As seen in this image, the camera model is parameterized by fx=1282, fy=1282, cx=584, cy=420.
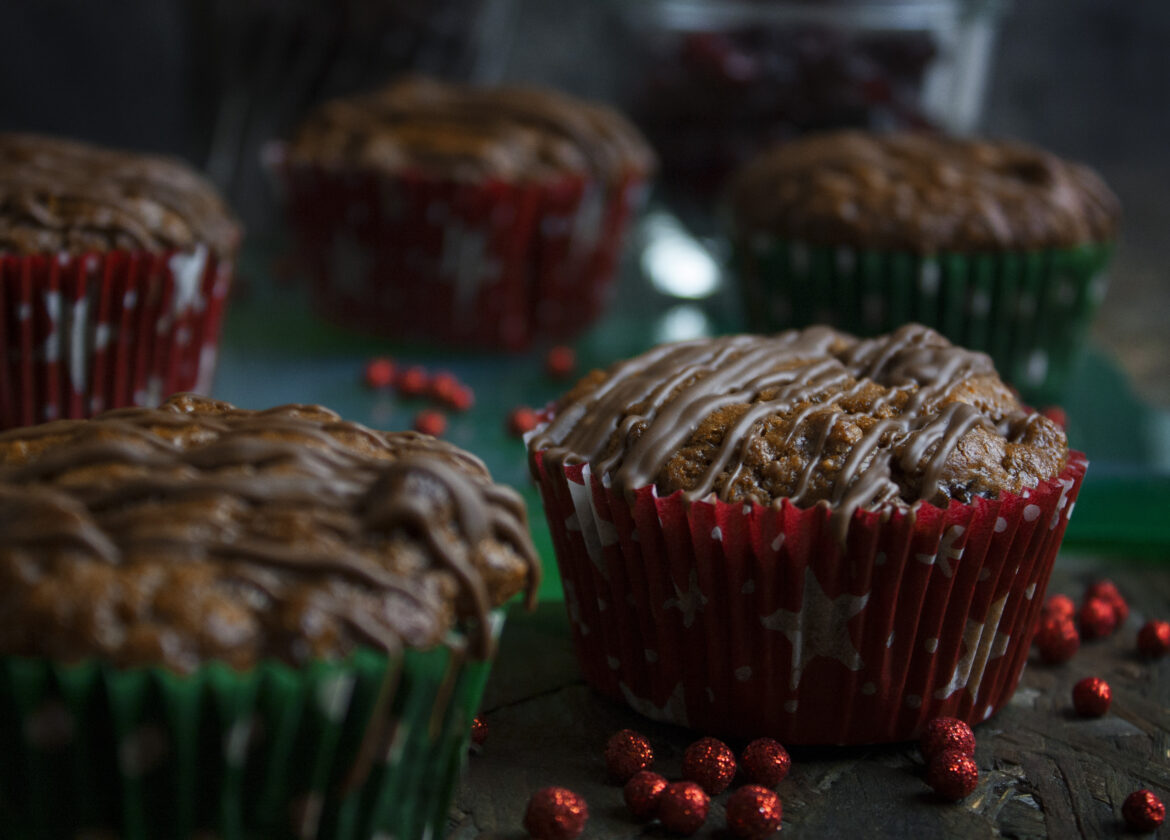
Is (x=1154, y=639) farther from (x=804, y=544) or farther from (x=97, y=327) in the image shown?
(x=97, y=327)

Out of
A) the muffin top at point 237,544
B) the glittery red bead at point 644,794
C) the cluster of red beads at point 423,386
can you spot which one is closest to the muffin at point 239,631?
the muffin top at point 237,544

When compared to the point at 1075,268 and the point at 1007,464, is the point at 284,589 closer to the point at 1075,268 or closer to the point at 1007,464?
the point at 1007,464

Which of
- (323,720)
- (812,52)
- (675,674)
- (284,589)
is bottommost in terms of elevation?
(675,674)

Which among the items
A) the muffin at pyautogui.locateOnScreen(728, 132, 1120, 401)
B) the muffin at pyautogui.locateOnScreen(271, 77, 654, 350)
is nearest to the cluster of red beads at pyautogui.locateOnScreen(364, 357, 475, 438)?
the muffin at pyautogui.locateOnScreen(271, 77, 654, 350)

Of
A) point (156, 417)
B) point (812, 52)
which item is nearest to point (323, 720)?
point (156, 417)

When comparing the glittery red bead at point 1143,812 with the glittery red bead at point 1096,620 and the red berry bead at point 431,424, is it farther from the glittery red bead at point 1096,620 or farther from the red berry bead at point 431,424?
the red berry bead at point 431,424
